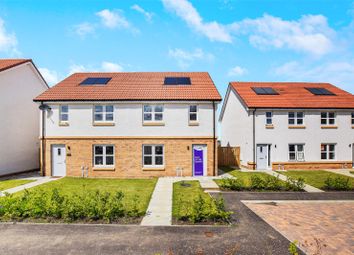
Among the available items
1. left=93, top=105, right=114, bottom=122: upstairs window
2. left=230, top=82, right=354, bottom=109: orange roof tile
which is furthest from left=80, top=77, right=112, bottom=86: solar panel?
left=230, top=82, right=354, bottom=109: orange roof tile

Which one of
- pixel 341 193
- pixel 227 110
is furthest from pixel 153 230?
pixel 227 110

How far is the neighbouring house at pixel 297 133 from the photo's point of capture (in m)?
20.3

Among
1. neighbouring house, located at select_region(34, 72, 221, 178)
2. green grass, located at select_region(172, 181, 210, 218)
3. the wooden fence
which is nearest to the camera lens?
green grass, located at select_region(172, 181, 210, 218)

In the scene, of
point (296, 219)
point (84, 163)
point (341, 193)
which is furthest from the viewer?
point (84, 163)

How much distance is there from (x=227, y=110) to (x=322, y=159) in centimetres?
1146

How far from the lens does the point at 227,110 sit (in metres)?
27.8

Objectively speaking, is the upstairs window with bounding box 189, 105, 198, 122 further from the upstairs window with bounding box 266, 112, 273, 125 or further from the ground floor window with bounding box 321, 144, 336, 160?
the ground floor window with bounding box 321, 144, 336, 160

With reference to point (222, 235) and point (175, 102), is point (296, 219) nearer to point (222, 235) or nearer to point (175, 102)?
point (222, 235)

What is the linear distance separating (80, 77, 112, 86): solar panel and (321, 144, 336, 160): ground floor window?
69.6 ft

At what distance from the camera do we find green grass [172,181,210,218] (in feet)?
31.0

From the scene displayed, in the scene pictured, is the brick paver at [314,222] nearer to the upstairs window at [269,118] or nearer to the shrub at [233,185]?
the shrub at [233,185]

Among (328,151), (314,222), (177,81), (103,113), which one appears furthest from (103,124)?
(328,151)

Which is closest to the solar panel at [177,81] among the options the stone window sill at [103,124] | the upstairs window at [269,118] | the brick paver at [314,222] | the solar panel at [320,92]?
the stone window sill at [103,124]

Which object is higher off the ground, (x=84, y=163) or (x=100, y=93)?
(x=100, y=93)
